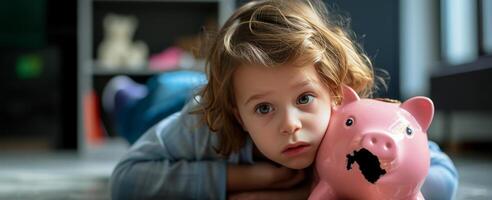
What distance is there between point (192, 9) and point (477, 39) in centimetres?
113

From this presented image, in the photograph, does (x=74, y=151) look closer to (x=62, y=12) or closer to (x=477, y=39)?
(x=62, y=12)

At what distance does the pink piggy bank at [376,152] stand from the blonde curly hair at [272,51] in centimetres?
6

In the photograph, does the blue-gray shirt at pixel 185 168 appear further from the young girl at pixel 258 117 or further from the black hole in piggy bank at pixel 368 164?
the black hole in piggy bank at pixel 368 164

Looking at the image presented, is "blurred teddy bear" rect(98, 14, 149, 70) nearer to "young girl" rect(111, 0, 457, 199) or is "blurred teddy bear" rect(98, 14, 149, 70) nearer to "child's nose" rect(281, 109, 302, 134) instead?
"young girl" rect(111, 0, 457, 199)

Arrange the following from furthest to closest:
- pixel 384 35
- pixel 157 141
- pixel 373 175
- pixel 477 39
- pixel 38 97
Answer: pixel 38 97 < pixel 384 35 < pixel 477 39 < pixel 157 141 < pixel 373 175

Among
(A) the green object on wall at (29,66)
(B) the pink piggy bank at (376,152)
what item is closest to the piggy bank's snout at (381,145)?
(B) the pink piggy bank at (376,152)

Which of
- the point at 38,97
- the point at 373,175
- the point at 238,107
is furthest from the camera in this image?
the point at 38,97

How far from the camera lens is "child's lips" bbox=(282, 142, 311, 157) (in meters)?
0.64

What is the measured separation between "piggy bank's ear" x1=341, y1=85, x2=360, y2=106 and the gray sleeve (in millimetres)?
185

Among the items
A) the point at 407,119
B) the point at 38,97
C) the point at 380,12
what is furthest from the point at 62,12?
the point at 407,119

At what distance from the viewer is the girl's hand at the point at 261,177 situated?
2.40 feet

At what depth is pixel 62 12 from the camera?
2.79 metres

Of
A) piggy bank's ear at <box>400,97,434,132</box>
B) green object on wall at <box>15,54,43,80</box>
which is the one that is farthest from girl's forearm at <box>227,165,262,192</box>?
green object on wall at <box>15,54,43,80</box>

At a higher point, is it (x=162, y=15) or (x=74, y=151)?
(x=162, y=15)
